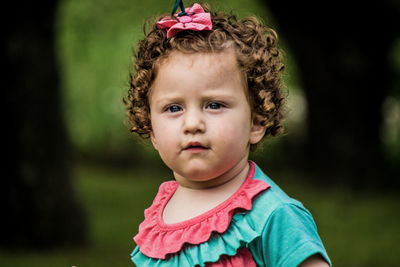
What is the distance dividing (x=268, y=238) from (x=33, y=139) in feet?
15.0

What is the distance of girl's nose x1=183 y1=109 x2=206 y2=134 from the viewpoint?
6.92 ft

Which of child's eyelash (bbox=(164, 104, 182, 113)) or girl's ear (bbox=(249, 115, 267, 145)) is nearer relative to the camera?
child's eyelash (bbox=(164, 104, 182, 113))

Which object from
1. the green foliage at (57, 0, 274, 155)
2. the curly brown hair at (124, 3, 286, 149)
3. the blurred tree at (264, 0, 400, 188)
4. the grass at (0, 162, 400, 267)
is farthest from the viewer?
the green foliage at (57, 0, 274, 155)

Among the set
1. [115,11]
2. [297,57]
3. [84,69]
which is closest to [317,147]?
[297,57]

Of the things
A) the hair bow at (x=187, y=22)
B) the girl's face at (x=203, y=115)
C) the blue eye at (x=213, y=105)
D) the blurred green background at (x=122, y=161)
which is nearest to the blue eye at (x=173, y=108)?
the girl's face at (x=203, y=115)

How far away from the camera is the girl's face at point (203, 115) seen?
2.13m

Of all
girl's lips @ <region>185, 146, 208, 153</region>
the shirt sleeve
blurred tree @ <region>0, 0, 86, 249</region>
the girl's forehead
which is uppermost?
blurred tree @ <region>0, 0, 86, 249</region>

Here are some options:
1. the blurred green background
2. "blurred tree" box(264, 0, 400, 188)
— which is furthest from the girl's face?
"blurred tree" box(264, 0, 400, 188)

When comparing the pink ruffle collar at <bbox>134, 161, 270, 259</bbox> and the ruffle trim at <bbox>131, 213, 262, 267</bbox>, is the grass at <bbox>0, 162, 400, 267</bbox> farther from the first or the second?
the ruffle trim at <bbox>131, 213, 262, 267</bbox>

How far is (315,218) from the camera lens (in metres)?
8.09

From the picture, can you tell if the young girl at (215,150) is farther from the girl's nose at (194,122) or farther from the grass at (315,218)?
the grass at (315,218)

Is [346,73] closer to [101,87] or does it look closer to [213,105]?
[213,105]

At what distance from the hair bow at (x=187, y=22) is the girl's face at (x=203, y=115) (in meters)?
0.11

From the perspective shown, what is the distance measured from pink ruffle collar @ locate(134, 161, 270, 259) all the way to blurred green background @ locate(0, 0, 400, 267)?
0.67m
